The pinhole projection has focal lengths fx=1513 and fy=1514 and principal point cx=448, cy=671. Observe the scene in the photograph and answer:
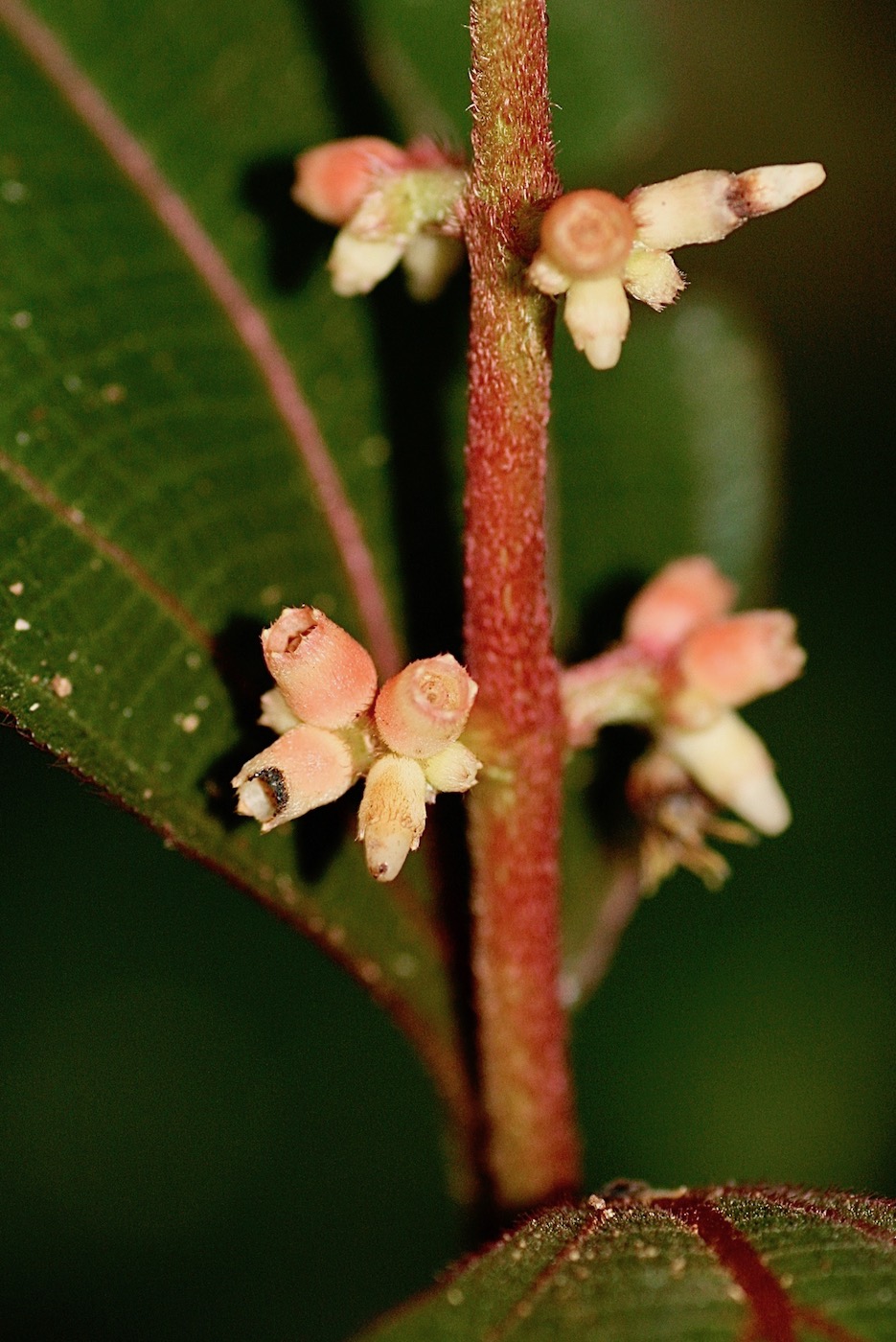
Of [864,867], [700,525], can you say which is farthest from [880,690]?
[700,525]

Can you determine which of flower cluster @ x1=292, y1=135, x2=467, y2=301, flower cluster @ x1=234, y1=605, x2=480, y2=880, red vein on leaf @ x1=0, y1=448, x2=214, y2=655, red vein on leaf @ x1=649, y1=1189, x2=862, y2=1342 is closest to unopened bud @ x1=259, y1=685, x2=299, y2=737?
flower cluster @ x1=234, y1=605, x2=480, y2=880

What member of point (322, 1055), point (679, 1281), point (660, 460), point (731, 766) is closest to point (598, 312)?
point (731, 766)

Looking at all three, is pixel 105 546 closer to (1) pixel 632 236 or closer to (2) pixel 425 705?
(2) pixel 425 705

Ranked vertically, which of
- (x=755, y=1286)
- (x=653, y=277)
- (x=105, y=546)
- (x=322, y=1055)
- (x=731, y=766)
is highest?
(x=322, y=1055)

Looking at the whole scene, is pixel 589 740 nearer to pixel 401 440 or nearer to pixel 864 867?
pixel 401 440

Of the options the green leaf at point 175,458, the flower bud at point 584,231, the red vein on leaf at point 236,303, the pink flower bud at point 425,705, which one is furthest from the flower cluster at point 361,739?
the red vein on leaf at point 236,303

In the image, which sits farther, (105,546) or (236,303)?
(236,303)
